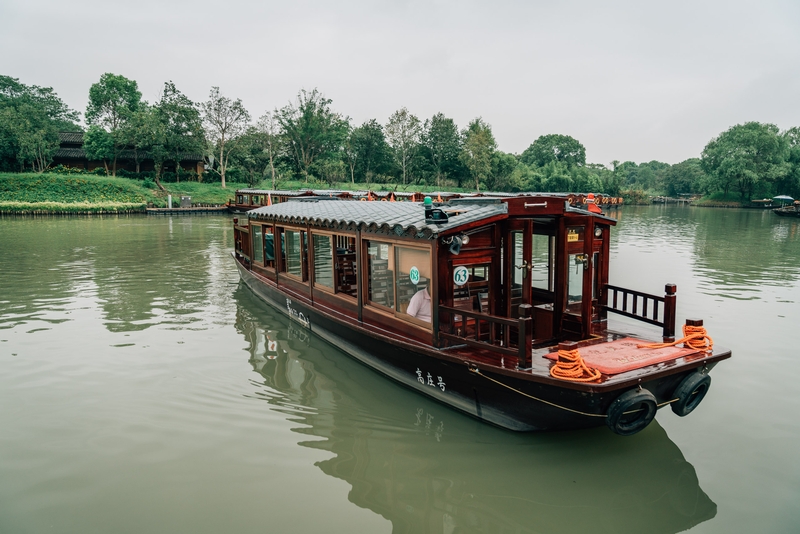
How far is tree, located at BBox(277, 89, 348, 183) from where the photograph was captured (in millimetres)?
52062

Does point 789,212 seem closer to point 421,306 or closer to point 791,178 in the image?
point 791,178

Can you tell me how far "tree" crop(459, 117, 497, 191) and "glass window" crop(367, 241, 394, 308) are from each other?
48048 mm

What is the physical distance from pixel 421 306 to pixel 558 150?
88.2 metres

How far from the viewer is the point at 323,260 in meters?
8.34

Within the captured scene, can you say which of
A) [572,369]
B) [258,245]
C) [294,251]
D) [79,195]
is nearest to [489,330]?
[572,369]

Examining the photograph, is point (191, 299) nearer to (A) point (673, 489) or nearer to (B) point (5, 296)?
(B) point (5, 296)

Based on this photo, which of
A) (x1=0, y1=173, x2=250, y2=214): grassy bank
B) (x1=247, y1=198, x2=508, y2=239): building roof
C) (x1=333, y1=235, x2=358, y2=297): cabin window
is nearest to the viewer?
(x1=247, y1=198, x2=508, y2=239): building roof

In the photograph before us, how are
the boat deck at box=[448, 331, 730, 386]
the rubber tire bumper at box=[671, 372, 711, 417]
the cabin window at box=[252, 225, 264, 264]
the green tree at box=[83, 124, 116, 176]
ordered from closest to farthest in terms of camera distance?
1. the boat deck at box=[448, 331, 730, 386]
2. the rubber tire bumper at box=[671, 372, 711, 417]
3. the cabin window at box=[252, 225, 264, 264]
4. the green tree at box=[83, 124, 116, 176]

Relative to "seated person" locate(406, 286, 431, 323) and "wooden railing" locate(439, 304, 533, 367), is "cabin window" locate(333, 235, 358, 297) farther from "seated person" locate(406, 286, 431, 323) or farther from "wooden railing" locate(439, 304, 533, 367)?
"wooden railing" locate(439, 304, 533, 367)

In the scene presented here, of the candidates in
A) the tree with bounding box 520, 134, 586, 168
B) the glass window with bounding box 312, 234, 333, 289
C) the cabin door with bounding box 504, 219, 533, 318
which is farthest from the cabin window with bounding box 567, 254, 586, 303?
the tree with bounding box 520, 134, 586, 168

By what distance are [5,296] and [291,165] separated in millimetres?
44166

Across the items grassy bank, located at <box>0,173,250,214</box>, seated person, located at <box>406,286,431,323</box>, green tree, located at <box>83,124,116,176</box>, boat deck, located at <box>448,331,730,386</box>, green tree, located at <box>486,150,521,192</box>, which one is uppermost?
green tree, located at <box>83,124,116,176</box>

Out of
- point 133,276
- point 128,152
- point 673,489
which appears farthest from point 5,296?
point 128,152

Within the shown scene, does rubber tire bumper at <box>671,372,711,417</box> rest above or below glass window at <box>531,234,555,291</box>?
below
